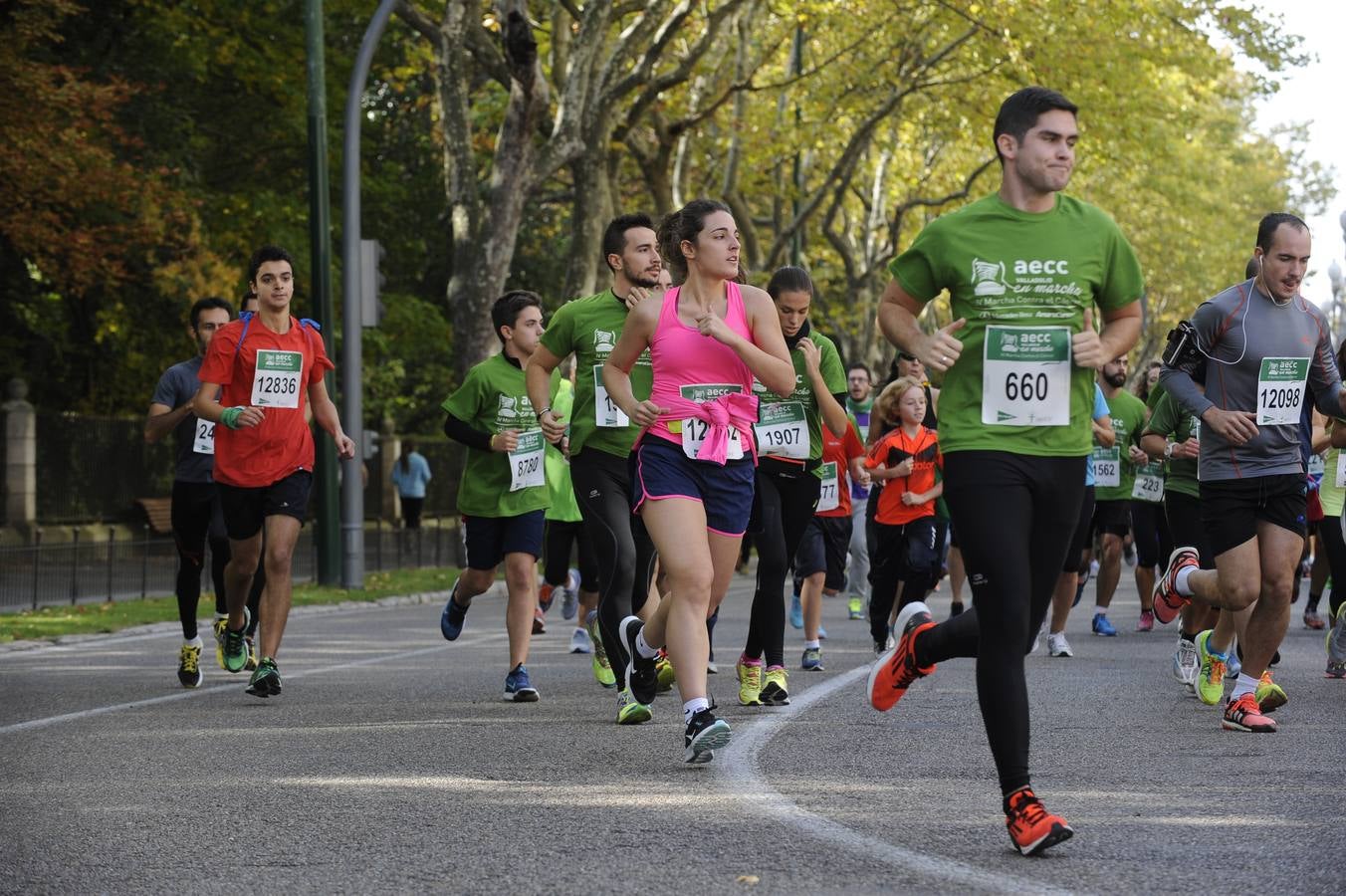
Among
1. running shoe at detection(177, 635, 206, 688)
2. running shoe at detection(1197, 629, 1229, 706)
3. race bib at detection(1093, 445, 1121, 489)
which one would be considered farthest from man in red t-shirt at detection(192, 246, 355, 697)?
race bib at detection(1093, 445, 1121, 489)

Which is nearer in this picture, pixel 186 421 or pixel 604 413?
pixel 604 413

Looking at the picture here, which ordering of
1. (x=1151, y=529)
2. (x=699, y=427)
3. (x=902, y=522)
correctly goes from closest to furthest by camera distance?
(x=699, y=427) → (x=902, y=522) → (x=1151, y=529)

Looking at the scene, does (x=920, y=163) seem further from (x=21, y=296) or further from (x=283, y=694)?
(x=283, y=694)

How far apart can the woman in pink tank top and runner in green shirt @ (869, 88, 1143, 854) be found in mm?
1436

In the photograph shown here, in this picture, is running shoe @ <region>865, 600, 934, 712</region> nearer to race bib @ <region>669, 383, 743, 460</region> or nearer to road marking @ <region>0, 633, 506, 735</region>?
race bib @ <region>669, 383, 743, 460</region>

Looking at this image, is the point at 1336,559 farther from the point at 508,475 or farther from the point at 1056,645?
the point at 508,475

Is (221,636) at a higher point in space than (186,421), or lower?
lower

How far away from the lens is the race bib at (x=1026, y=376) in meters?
6.12

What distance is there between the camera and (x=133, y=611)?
1791cm

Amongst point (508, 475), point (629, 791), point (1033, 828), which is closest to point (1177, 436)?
point (508, 475)

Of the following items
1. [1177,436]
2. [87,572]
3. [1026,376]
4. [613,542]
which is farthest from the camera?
[87,572]

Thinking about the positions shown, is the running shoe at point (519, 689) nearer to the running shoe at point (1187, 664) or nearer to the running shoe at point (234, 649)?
the running shoe at point (234, 649)

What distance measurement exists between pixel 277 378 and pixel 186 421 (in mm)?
1574

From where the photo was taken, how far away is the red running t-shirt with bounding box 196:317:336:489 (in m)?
10.3
